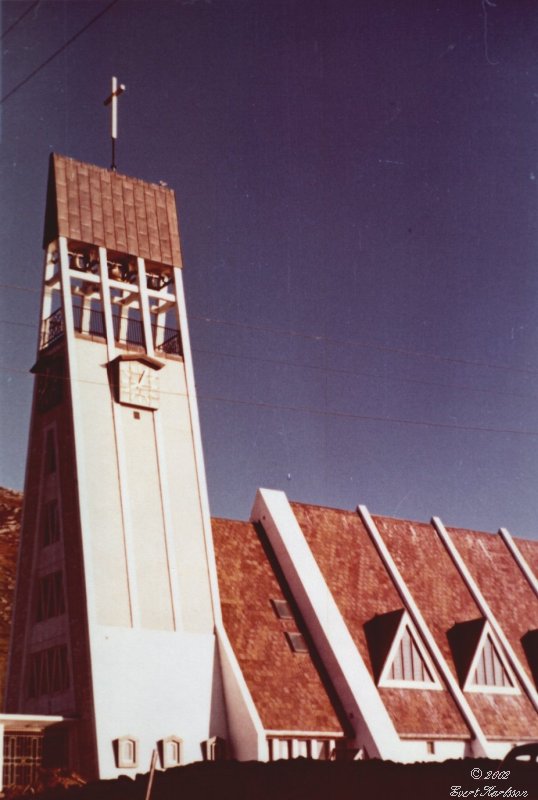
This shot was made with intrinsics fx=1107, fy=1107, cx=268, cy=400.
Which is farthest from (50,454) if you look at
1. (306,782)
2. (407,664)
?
(306,782)

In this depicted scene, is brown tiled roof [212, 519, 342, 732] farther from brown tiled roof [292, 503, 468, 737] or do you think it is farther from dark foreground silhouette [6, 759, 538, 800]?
dark foreground silhouette [6, 759, 538, 800]

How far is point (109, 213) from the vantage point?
4131 centimetres

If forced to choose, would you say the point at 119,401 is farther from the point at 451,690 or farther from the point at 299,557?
the point at 451,690

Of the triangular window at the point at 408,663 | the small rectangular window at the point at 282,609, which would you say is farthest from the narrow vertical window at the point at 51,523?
the triangular window at the point at 408,663

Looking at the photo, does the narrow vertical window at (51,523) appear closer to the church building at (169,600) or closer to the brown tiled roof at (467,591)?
the church building at (169,600)

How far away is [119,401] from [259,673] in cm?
1043

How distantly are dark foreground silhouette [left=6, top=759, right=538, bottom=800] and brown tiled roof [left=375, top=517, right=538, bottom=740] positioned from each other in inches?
655

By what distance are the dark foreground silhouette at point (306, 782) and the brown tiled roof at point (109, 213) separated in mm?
21631

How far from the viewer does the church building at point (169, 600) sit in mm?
35188

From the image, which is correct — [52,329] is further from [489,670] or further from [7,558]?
[7,558]

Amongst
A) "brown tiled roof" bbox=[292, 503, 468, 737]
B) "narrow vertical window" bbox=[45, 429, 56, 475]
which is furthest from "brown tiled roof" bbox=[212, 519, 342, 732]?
"narrow vertical window" bbox=[45, 429, 56, 475]

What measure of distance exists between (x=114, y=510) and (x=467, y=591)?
16.5 meters

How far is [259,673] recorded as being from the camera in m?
37.2

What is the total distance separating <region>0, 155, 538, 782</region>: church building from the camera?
35.2m
